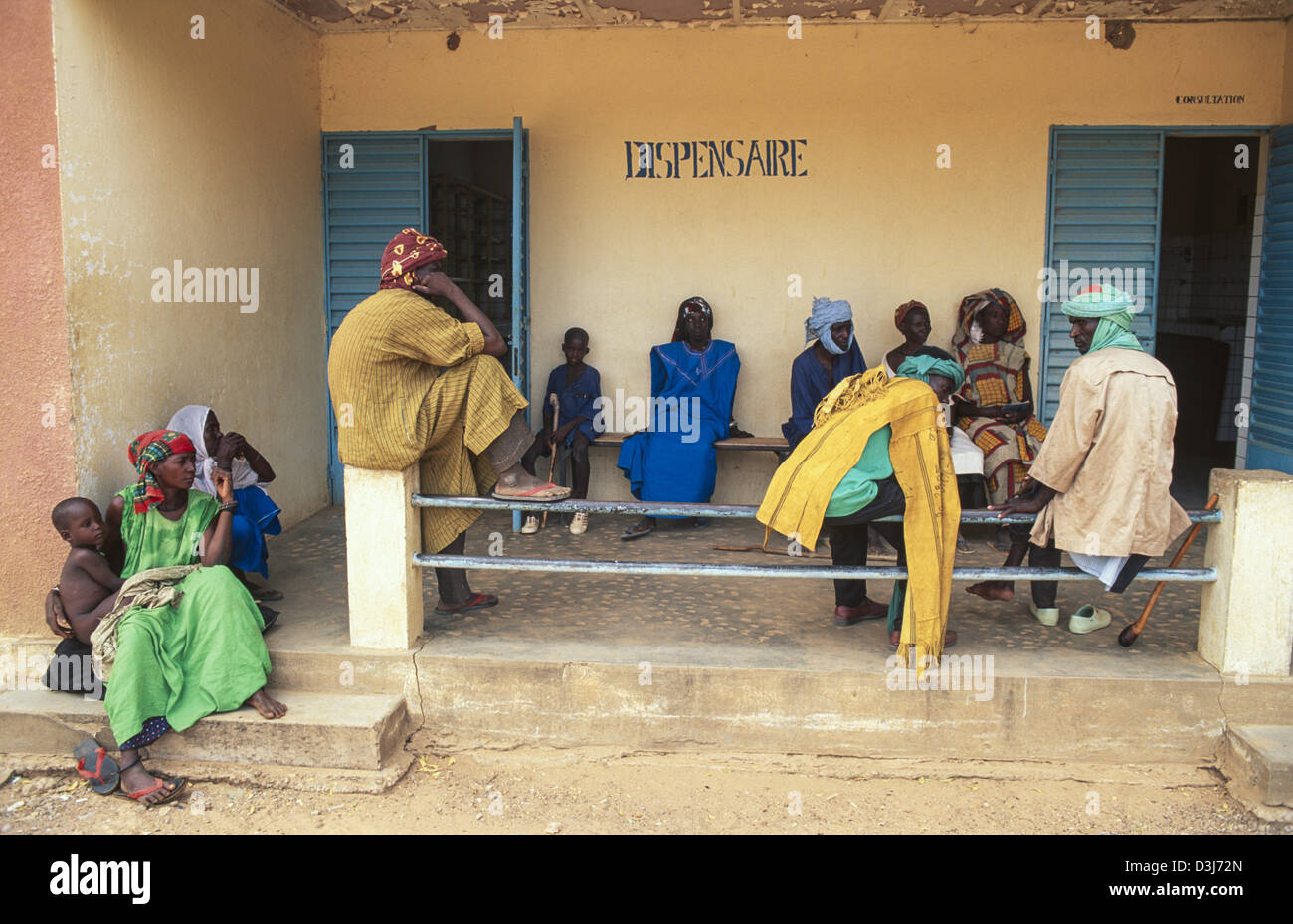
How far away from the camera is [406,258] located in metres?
4.02

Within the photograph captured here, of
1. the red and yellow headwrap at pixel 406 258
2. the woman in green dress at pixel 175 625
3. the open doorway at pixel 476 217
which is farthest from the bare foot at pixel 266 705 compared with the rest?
the open doorway at pixel 476 217

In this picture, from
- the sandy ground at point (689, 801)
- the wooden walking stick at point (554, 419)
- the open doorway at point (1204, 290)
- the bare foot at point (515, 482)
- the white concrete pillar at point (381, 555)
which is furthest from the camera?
the open doorway at point (1204, 290)

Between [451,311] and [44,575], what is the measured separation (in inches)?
161

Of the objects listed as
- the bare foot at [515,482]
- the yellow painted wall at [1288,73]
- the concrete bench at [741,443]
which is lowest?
the concrete bench at [741,443]

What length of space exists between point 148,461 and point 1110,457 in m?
3.62

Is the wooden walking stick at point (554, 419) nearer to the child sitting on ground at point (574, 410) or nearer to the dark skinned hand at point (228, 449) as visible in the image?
the child sitting on ground at point (574, 410)

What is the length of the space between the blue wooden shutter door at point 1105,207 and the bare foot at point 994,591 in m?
2.09

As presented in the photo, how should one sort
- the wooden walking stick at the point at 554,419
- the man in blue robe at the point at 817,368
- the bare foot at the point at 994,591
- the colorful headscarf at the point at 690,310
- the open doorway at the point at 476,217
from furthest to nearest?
the open doorway at the point at 476,217
the wooden walking stick at the point at 554,419
the colorful headscarf at the point at 690,310
the man in blue robe at the point at 817,368
the bare foot at the point at 994,591

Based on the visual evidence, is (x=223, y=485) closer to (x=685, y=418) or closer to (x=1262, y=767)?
(x=685, y=418)

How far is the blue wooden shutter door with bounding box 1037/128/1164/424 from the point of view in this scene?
20.4ft

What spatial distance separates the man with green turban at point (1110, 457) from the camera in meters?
3.80

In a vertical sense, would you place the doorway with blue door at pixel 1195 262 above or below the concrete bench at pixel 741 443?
above

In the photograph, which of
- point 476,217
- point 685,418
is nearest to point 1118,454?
point 685,418

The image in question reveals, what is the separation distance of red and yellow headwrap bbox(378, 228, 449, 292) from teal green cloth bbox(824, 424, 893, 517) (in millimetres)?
1783
